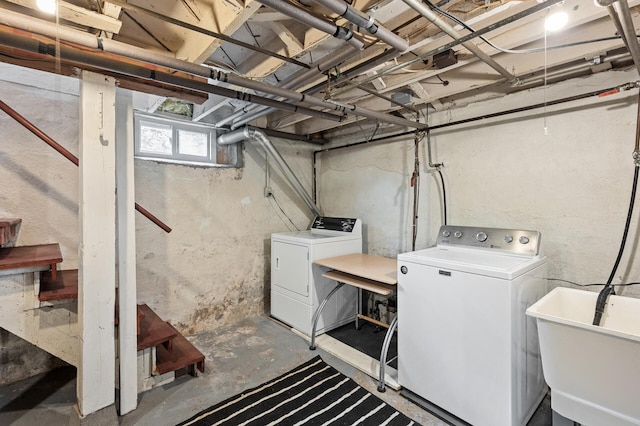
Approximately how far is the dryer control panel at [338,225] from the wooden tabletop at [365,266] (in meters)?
0.27

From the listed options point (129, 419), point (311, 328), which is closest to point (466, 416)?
point (311, 328)

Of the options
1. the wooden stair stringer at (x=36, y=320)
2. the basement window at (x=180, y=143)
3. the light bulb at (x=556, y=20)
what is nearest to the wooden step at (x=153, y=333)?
the wooden stair stringer at (x=36, y=320)

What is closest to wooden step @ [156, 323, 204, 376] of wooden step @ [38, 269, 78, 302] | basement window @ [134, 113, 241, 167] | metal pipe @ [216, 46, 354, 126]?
wooden step @ [38, 269, 78, 302]

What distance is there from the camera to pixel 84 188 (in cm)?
164

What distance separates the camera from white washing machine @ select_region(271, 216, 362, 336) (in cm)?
285

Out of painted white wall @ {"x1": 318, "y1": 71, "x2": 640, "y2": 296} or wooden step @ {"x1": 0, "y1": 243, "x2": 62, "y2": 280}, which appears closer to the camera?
wooden step @ {"x1": 0, "y1": 243, "x2": 62, "y2": 280}

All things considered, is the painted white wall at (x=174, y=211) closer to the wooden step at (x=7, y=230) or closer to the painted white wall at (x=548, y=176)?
the wooden step at (x=7, y=230)

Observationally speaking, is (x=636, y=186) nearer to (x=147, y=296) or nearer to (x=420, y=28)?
(x=420, y=28)

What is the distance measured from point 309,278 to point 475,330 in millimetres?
1513

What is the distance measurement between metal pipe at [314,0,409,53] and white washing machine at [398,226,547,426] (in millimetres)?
Answer: 1251

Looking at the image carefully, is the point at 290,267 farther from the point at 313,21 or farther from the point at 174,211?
the point at 313,21

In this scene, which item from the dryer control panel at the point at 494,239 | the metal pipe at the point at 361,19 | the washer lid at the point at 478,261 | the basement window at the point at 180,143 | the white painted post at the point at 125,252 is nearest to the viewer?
the metal pipe at the point at 361,19

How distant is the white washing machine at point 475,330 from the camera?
1.57 metres

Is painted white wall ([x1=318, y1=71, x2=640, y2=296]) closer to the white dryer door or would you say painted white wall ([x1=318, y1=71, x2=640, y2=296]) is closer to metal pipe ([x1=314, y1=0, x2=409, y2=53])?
the white dryer door
